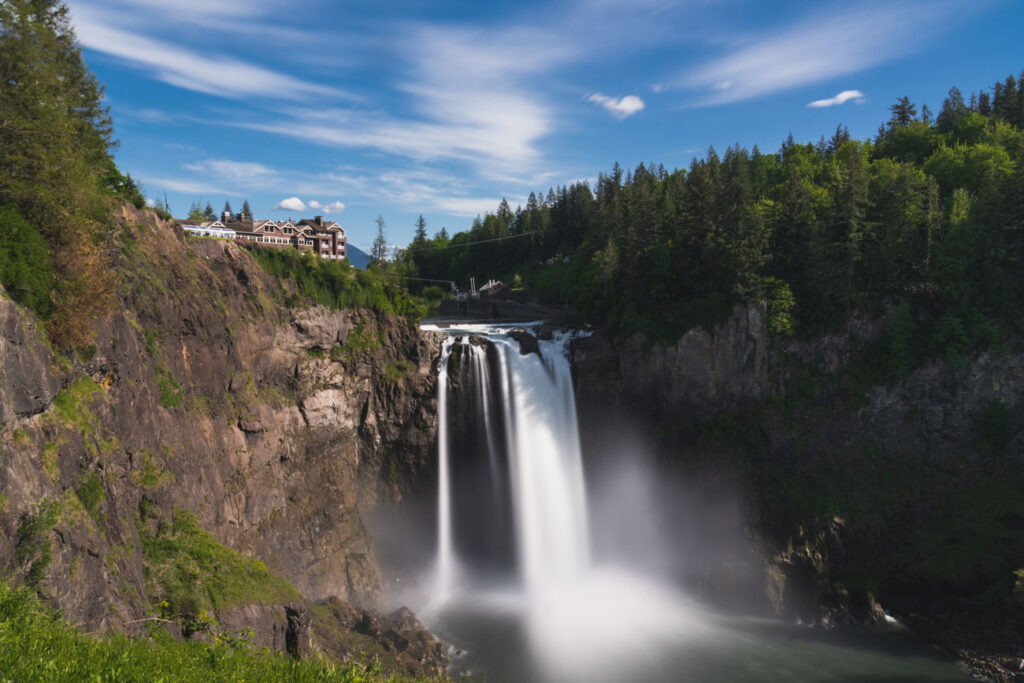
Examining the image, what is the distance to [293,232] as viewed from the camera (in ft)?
184

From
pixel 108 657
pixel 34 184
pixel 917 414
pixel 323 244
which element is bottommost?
pixel 917 414

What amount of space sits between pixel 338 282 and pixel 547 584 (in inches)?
873

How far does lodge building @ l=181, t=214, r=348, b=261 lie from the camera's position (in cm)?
5125

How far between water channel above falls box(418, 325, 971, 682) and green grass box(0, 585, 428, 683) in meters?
17.8

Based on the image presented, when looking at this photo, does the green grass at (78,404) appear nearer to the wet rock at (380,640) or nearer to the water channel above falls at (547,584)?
the wet rock at (380,640)

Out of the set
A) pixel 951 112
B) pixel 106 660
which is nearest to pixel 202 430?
pixel 106 660

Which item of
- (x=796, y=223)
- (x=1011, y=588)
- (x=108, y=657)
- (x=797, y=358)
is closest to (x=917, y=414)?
(x=797, y=358)

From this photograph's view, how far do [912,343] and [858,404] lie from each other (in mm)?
5256

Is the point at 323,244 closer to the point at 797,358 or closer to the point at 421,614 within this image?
the point at 421,614

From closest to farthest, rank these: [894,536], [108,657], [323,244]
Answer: [108,657], [894,536], [323,244]

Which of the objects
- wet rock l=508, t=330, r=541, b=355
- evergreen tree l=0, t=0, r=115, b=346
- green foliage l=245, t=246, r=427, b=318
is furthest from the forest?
evergreen tree l=0, t=0, r=115, b=346

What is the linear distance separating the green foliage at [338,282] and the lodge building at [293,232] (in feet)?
57.0

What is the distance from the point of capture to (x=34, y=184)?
50.9 feet

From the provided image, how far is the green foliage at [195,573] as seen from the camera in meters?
16.0
